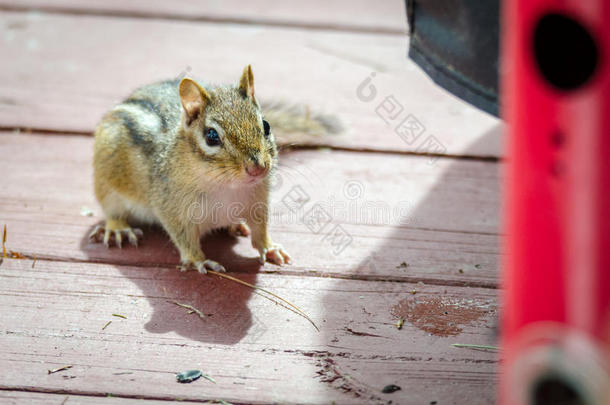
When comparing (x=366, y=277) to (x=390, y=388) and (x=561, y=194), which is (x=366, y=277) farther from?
(x=561, y=194)

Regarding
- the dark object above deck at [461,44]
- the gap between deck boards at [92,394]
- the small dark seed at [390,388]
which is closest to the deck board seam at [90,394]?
the gap between deck boards at [92,394]

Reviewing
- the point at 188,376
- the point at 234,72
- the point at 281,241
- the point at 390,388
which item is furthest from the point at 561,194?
the point at 234,72

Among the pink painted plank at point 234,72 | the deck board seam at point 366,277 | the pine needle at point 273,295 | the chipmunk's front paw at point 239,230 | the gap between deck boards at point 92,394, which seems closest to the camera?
the gap between deck boards at point 92,394

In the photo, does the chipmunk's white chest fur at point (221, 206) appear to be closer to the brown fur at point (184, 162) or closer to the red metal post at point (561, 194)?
the brown fur at point (184, 162)

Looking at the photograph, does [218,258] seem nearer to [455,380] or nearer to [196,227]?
[196,227]

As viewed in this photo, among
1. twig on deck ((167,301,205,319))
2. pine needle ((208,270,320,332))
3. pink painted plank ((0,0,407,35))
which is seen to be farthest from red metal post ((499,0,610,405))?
pink painted plank ((0,0,407,35))
